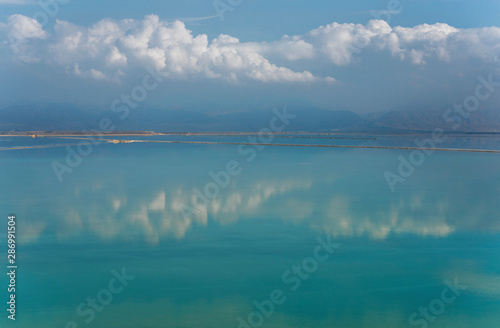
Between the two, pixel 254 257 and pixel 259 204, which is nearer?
pixel 254 257

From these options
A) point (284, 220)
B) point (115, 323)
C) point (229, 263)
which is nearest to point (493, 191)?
point (284, 220)

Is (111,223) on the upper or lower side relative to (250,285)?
upper

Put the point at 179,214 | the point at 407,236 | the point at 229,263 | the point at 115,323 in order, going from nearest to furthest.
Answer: the point at 115,323, the point at 229,263, the point at 407,236, the point at 179,214

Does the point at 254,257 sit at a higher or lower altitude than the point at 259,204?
lower

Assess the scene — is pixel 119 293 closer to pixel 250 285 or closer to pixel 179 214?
pixel 250 285

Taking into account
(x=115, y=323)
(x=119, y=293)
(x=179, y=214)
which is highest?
(x=179, y=214)

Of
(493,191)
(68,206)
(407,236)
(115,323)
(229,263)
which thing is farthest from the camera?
(493,191)

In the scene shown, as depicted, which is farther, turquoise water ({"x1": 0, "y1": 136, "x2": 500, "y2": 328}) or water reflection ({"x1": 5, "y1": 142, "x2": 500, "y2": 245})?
water reflection ({"x1": 5, "y1": 142, "x2": 500, "y2": 245})

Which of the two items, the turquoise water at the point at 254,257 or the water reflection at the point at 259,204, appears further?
the water reflection at the point at 259,204
